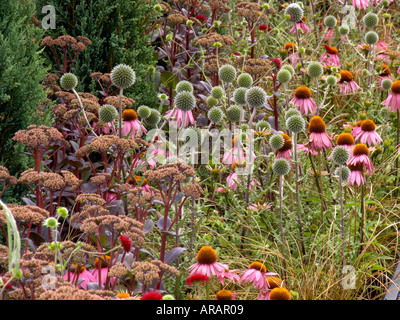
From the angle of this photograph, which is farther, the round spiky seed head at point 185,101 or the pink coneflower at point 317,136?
the round spiky seed head at point 185,101

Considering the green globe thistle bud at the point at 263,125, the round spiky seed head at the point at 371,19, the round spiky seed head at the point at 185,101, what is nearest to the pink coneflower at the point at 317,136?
the green globe thistle bud at the point at 263,125

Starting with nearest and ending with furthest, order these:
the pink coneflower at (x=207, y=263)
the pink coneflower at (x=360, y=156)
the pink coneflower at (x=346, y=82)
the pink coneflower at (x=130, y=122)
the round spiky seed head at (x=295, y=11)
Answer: the pink coneflower at (x=207, y=263), the pink coneflower at (x=360, y=156), the pink coneflower at (x=130, y=122), the round spiky seed head at (x=295, y=11), the pink coneflower at (x=346, y=82)

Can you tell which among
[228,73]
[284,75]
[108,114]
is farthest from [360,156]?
[108,114]

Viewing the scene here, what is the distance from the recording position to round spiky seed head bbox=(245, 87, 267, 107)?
9.84ft

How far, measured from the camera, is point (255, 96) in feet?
9.91

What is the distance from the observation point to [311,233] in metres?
3.09

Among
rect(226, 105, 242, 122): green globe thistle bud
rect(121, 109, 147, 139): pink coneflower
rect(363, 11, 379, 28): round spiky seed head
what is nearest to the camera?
rect(121, 109, 147, 139): pink coneflower

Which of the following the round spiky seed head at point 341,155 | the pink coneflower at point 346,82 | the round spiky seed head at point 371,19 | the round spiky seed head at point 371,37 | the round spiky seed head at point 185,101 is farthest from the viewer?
the round spiky seed head at point 371,19

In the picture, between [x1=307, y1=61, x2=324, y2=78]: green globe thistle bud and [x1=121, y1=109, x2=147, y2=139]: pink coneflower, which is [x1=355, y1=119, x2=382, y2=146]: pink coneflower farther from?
[x1=121, y1=109, x2=147, y2=139]: pink coneflower

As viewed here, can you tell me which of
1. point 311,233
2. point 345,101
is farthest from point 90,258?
point 345,101

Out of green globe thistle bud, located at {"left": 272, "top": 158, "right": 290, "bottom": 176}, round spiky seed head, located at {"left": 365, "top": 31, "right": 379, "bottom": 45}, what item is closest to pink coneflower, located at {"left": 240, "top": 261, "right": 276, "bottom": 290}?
green globe thistle bud, located at {"left": 272, "top": 158, "right": 290, "bottom": 176}

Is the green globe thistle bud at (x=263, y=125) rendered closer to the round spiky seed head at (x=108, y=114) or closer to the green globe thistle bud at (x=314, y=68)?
the green globe thistle bud at (x=314, y=68)

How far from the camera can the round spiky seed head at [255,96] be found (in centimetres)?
300

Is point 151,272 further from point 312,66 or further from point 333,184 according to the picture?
point 312,66
